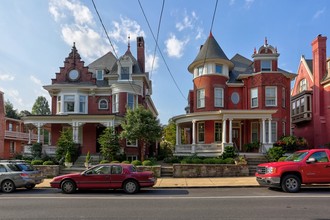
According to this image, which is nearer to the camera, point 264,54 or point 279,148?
point 279,148

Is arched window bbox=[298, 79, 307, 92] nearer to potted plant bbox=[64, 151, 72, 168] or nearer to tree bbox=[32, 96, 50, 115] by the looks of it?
potted plant bbox=[64, 151, 72, 168]

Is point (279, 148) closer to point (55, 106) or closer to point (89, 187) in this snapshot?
point (89, 187)

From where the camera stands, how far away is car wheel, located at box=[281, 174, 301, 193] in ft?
41.7

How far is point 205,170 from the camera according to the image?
1939 centimetres

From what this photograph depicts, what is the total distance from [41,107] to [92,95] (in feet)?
152

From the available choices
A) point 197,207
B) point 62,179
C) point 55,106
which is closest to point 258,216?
point 197,207

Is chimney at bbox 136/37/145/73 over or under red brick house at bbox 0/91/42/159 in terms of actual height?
over

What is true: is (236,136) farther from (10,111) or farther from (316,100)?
(10,111)

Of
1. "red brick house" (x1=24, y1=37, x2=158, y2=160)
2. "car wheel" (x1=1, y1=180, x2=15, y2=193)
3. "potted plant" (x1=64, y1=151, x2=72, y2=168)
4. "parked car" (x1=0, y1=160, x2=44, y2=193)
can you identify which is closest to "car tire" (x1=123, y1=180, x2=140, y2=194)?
"parked car" (x1=0, y1=160, x2=44, y2=193)

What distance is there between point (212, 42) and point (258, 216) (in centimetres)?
2372

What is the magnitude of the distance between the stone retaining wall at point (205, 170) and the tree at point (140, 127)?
14.8 ft

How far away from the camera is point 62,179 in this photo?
1331 cm

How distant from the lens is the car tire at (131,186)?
1312 centimetres

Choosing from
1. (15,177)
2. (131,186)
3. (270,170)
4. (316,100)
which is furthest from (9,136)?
(270,170)
